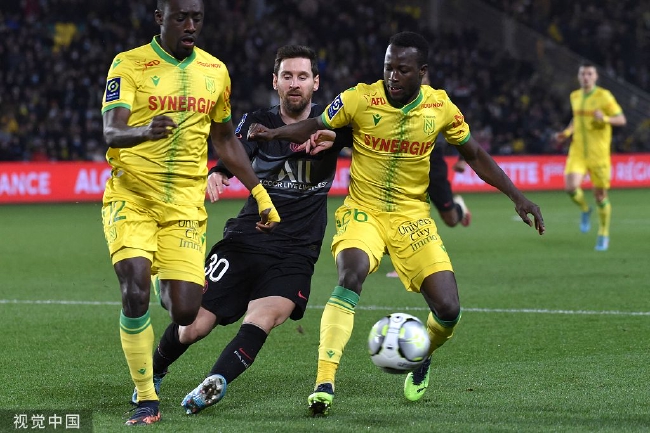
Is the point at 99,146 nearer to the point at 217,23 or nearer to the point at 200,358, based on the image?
the point at 217,23

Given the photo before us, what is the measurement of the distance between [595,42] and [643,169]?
693cm

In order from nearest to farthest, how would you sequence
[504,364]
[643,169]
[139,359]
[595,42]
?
[139,359] → [504,364] → [643,169] → [595,42]

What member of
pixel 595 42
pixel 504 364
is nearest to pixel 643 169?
pixel 595 42

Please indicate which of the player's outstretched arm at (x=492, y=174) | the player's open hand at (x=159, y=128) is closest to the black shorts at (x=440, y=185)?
the player's outstretched arm at (x=492, y=174)

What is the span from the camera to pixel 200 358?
7.36m

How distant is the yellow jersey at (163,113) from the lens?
555cm

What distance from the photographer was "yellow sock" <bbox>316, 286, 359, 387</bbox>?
225 inches

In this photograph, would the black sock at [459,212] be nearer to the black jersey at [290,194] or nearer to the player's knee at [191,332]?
the black jersey at [290,194]

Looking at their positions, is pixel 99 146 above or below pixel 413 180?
below

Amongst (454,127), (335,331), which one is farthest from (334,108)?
(335,331)

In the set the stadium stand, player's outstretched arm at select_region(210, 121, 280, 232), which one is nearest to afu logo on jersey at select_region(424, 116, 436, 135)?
player's outstretched arm at select_region(210, 121, 280, 232)

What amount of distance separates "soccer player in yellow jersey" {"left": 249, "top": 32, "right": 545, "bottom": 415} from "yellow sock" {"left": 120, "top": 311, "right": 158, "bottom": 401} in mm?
1141

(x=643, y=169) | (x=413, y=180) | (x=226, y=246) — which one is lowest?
(x=643, y=169)

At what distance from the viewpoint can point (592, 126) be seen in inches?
635
